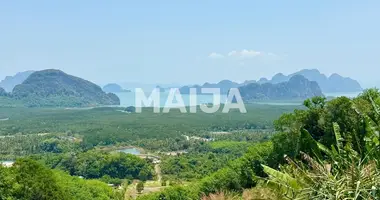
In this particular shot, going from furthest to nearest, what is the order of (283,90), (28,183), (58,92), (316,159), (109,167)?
(283,90)
(58,92)
(109,167)
(28,183)
(316,159)

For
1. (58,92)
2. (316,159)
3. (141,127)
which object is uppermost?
(58,92)

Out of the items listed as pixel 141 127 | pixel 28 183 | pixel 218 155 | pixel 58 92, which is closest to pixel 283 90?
pixel 58 92

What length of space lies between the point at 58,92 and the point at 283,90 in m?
98.1

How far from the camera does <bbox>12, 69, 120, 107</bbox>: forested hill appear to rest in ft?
445

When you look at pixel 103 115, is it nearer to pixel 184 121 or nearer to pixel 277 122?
pixel 184 121

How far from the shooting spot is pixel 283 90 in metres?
176

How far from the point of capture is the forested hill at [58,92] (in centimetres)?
13562

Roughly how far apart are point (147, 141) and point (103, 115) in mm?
37358

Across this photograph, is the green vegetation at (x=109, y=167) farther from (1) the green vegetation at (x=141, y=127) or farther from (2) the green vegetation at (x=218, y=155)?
(1) the green vegetation at (x=141, y=127)

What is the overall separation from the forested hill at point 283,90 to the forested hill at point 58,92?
5798cm

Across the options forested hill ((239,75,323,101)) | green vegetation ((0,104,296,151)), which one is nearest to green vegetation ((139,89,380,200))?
green vegetation ((0,104,296,151))

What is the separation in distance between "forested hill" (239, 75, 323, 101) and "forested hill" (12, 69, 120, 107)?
57978mm

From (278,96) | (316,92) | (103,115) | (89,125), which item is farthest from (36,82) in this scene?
(316,92)

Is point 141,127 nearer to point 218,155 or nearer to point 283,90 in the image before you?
point 218,155
